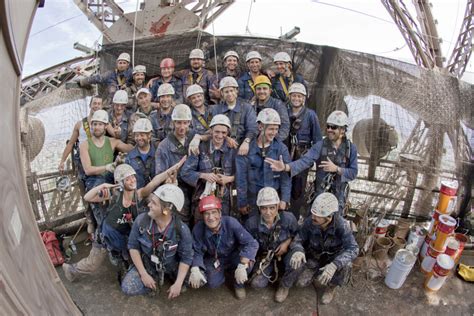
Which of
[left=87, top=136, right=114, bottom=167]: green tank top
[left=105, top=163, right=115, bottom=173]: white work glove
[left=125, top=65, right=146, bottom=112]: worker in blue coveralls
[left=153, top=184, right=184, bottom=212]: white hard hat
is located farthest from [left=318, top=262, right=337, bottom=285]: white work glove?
[left=125, top=65, right=146, bottom=112]: worker in blue coveralls

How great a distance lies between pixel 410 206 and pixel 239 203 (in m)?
3.29

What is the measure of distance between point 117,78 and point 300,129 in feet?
13.5

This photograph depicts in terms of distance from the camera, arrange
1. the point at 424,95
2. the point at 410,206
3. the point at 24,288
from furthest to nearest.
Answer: the point at 410,206
the point at 424,95
the point at 24,288

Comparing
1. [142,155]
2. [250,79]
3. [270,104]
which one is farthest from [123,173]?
[250,79]

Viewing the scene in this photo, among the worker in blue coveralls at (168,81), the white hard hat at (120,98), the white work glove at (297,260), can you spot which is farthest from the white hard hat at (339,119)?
the white hard hat at (120,98)

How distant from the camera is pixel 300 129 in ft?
16.0

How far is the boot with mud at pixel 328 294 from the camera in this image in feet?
13.9

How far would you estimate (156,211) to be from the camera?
12.0 feet

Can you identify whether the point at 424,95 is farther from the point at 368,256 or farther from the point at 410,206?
the point at 368,256

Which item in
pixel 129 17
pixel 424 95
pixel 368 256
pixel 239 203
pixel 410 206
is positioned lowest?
pixel 368 256

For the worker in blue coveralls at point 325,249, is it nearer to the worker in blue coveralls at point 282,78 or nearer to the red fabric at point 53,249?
the worker in blue coveralls at point 282,78

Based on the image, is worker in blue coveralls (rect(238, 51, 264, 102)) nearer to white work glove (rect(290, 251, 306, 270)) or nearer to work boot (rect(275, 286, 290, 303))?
white work glove (rect(290, 251, 306, 270))

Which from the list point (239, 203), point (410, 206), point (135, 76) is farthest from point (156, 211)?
point (410, 206)

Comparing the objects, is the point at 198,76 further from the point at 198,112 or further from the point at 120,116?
the point at 120,116
